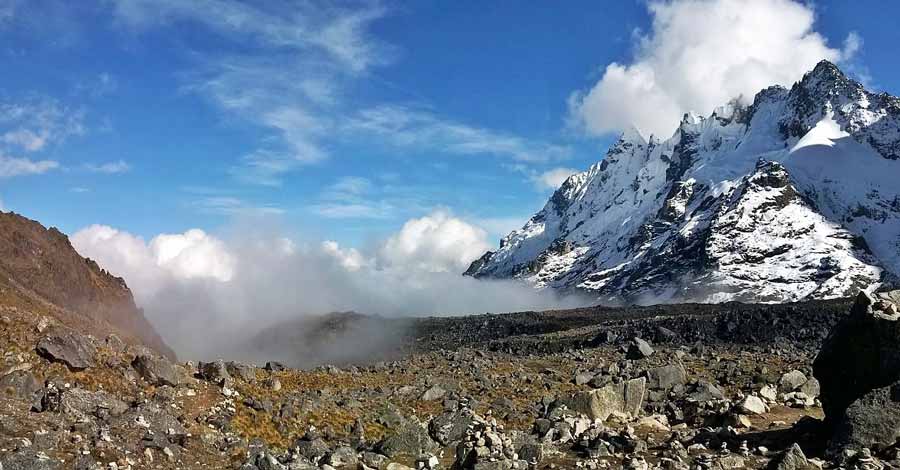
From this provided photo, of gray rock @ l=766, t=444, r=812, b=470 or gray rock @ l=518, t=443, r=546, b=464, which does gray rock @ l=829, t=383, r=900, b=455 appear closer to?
gray rock @ l=766, t=444, r=812, b=470

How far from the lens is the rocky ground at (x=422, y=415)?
1595 cm

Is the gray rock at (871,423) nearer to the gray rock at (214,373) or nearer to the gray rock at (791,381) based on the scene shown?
the gray rock at (791,381)

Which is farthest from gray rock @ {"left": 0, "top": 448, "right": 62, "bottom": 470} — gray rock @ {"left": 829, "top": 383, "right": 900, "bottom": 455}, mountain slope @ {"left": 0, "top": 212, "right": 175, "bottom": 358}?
gray rock @ {"left": 829, "top": 383, "right": 900, "bottom": 455}

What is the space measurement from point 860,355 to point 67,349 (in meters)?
24.0

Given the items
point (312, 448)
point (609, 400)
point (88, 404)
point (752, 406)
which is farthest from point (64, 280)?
point (752, 406)

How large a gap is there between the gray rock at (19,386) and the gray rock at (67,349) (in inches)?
68.2

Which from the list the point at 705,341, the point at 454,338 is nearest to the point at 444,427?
the point at 705,341

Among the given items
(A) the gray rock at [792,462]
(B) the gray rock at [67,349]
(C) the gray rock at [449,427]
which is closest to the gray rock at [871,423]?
(A) the gray rock at [792,462]

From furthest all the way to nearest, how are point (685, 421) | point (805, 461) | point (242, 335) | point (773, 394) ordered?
1. point (242, 335)
2. point (773, 394)
3. point (685, 421)
4. point (805, 461)

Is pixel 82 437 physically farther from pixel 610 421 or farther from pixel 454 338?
pixel 454 338

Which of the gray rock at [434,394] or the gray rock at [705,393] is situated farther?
the gray rock at [434,394]

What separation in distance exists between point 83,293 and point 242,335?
86.2 meters

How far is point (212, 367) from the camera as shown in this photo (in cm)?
2502

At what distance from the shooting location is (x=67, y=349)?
20000mm
